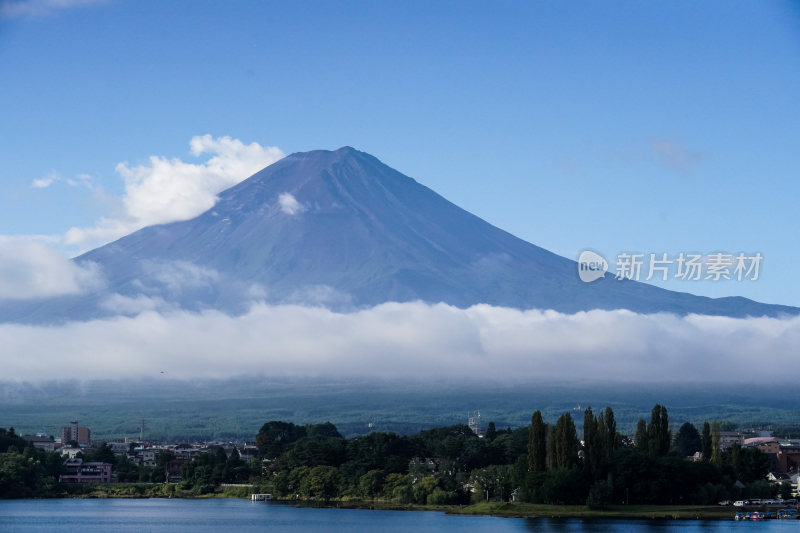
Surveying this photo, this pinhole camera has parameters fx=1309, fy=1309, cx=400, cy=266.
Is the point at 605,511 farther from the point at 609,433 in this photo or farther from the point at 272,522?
the point at 272,522

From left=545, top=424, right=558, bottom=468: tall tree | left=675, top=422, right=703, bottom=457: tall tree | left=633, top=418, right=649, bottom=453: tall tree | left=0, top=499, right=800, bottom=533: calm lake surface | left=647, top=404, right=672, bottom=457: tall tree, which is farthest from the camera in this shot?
left=675, top=422, right=703, bottom=457: tall tree

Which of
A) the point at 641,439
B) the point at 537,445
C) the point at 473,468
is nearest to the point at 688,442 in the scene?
the point at 473,468

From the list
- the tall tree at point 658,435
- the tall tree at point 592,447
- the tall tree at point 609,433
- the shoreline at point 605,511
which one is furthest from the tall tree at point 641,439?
the shoreline at point 605,511

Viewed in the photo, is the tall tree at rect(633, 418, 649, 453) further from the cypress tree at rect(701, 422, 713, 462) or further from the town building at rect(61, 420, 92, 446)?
the town building at rect(61, 420, 92, 446)

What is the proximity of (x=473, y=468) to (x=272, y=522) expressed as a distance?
20.4 meters

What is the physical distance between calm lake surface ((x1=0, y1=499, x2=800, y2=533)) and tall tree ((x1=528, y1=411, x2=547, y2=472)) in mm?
3688

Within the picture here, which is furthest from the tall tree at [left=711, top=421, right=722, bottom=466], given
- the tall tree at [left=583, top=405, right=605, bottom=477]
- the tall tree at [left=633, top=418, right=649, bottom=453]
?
the tall tree at [left=583, top=405, right=605, bottom=477]

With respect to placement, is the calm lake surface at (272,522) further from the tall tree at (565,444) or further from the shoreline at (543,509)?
the tall tree at (565,444)

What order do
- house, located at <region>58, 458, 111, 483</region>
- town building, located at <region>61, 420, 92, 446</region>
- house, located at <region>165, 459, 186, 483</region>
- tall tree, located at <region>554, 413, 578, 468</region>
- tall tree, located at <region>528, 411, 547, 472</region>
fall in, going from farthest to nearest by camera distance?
town building, located at <region>61, 420, 92, 446</region> → house, located at <region>165, 459, 186, 483</region> → house, located at <region>58, 458, 111, 483</region> → tall tree, located at <region>528, 411, 547, 472</region> → tall tree, located at <region>554, 413, 578, 468</region>

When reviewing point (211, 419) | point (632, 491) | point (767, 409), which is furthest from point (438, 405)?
point (632, 491)

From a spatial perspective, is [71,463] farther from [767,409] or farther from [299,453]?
[767,409]

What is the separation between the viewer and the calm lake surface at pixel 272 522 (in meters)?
58.8

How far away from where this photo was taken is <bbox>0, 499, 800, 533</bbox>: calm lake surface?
193 ft

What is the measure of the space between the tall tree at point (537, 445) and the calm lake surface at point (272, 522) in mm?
3688
